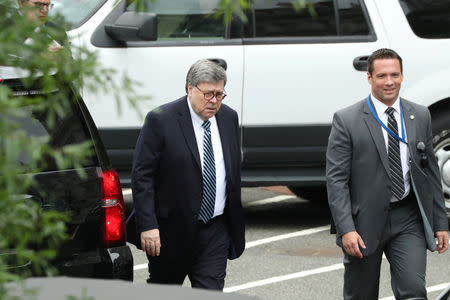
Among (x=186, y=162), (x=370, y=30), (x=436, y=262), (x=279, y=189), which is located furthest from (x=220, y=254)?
(x=279, y=189)

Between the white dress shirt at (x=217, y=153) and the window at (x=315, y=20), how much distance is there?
337cm

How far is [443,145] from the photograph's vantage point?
9.63 meters

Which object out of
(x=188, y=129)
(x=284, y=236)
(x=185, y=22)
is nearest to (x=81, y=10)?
(x=185, y=22)

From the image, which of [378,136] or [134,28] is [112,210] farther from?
[134,28]

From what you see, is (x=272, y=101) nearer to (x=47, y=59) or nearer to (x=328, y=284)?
(x=328, y=284)

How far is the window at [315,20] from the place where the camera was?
30.7 ft

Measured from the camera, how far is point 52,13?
215 centimetres

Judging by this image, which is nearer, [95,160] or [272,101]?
[95,160]

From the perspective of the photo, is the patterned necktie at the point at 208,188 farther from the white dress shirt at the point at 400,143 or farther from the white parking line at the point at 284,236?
the white parking line at the point at 284,236

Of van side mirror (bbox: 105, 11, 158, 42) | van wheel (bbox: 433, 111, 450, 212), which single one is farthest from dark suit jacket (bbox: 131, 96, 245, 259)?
van wheel (bbox: 433, 111, 450, 212)

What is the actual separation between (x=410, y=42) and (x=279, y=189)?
3.27 m

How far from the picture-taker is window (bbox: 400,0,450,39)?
31.5ft

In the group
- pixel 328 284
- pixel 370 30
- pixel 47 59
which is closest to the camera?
pixel 47 59

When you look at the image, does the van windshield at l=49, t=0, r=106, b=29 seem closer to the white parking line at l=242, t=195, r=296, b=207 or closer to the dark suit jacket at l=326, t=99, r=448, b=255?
the white parking line at l=242, t=195, r=296, b=207
